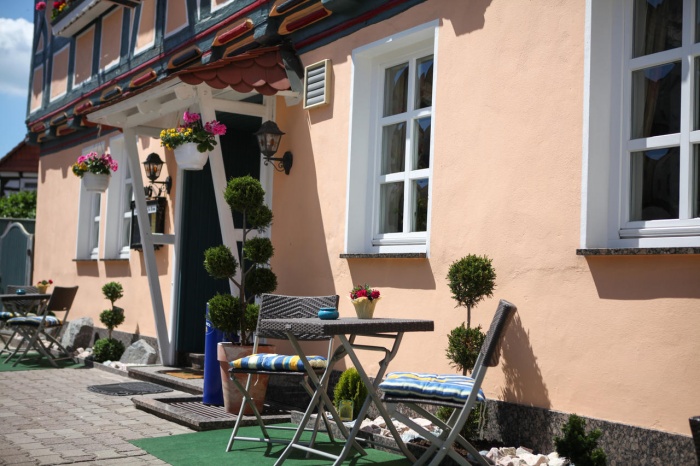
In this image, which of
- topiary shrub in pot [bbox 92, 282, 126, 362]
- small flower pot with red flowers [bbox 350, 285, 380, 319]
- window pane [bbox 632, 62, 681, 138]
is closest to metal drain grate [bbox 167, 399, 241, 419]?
small flower pot with red flowers [bbox 350, 285, 380, 319]

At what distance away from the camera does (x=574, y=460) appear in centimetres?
424

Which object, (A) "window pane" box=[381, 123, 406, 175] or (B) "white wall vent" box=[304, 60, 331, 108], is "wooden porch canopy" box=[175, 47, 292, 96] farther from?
(A) "window pane" box=[381, 123, 406, 175]

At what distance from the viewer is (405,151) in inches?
251

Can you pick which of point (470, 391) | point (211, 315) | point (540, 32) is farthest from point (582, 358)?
point (211, 315)

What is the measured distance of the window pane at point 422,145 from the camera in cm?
618

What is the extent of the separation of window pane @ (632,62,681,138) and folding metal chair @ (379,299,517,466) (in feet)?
4.51

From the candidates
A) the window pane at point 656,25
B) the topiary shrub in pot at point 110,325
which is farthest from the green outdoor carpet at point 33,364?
the window pane at point 656,25

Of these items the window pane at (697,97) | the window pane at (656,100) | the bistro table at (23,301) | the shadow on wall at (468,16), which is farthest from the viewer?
the bistro table at (23,301)

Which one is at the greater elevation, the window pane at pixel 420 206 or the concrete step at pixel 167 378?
the window pane at pixel 420 206

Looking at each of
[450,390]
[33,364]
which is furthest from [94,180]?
[450,390]

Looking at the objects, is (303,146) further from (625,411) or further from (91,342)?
(91,342)

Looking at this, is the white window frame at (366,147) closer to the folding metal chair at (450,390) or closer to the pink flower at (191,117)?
the pink flower at (191,117)

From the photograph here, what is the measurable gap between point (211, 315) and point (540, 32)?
3327 mm

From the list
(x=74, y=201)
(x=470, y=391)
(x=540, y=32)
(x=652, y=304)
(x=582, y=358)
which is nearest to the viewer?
(x=470, y=391)
